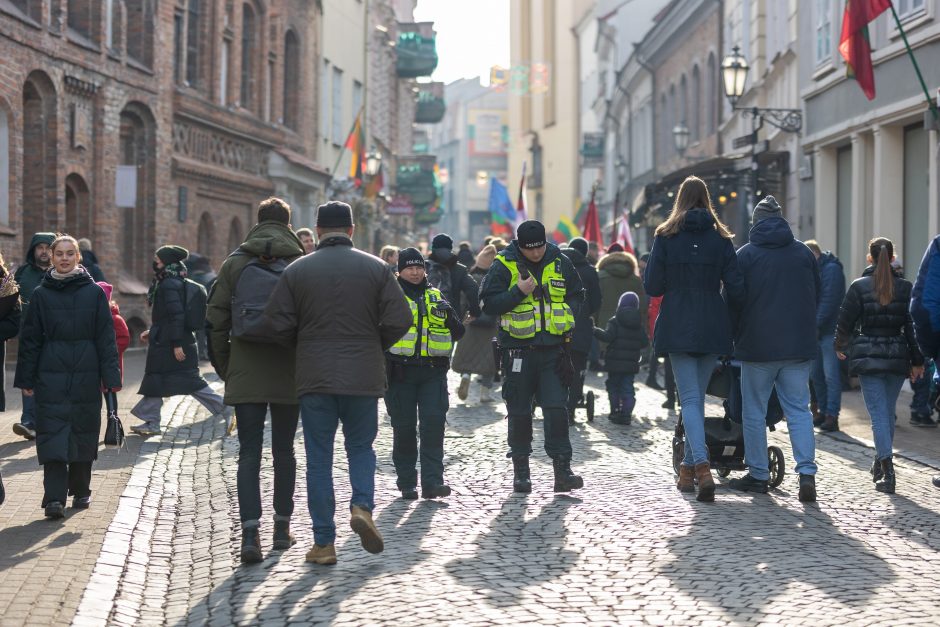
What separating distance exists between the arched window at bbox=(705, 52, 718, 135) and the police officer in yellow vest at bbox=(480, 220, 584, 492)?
25456 mm

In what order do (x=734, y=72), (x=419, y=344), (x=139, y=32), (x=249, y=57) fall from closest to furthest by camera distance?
(x=419, y=344) < (x=734, y=72) < (x=139, y=32) < (x=249, y=57)

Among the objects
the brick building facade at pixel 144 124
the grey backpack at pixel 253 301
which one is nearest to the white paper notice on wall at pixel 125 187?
the brick building facade at pixel 144 124

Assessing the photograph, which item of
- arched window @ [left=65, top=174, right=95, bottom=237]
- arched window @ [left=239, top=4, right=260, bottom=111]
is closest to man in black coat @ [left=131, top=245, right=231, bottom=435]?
arched window @ [left=65, top=174, right=95, bottom=237]

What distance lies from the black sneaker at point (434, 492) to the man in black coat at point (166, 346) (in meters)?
4.31

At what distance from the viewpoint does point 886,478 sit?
959cm

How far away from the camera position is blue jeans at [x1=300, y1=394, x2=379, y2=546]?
7113mm

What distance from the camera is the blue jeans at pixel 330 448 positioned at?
7.11 meters

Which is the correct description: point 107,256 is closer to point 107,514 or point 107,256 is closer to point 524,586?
point 107,514

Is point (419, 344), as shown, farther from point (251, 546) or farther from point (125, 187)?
point (125, 187)

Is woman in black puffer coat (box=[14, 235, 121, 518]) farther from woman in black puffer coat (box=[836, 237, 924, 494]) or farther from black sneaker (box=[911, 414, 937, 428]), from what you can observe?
black sneaker (box=[911, 414, 937, 428])

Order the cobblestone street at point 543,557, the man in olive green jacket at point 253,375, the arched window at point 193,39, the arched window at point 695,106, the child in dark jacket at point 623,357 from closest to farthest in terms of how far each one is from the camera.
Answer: the cobblestone street at point 543,557 < the man in olive green jacket at point 253,375 < the child in dark jacket at point 623,357 < the arched window at point 193,39 < the arched window at point 695,106

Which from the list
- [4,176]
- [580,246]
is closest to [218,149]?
[4,176]

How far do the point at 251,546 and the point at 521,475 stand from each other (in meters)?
2.64

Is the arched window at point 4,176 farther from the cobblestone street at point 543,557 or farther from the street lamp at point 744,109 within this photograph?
the cobblestone street at point 543,557
